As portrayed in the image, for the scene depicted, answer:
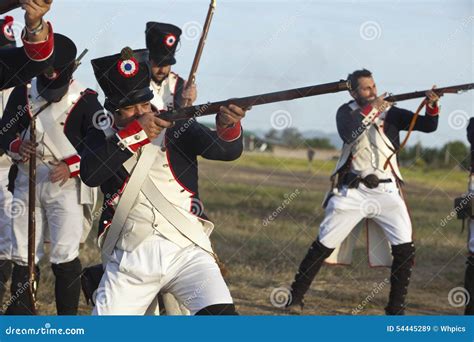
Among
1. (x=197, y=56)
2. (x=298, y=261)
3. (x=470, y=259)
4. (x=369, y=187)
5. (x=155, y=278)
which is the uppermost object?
(x=197, y=56)

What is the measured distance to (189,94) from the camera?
7824 mm

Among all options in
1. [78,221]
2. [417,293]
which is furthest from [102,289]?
[417,293]

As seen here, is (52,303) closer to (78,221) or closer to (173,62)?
(78,221)

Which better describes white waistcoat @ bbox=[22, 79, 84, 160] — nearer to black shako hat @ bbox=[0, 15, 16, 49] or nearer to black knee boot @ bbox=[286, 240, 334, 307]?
black shako hat @ bbox=[0, 15, 16, 49]

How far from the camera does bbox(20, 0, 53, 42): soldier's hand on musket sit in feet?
13.9

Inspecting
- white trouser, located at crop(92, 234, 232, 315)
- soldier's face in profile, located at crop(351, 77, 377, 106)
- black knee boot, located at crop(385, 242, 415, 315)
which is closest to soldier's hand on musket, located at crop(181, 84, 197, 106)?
soldier's face in profile, located at crop(351, 77, 377, 106)

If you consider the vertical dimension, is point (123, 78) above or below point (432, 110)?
above

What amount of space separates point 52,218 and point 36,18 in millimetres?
3147

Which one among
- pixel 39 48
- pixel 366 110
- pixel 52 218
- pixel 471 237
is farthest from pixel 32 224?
pixel 471 237

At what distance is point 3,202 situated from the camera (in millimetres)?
7996

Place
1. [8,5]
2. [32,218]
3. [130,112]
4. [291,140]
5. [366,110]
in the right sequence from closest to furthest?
1. [8,5]
2. [130,112]
3. [32,218]
4. [366,110]
5. [291,140]

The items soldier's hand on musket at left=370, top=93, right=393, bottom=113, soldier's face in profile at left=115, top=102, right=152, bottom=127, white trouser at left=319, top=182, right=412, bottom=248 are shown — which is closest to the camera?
soldier's face in profile at left=115, top=102, right=152, bottom=127

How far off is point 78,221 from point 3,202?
916mm

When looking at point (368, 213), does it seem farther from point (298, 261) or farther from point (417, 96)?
point (298, 261)
